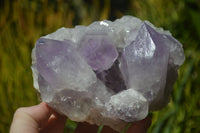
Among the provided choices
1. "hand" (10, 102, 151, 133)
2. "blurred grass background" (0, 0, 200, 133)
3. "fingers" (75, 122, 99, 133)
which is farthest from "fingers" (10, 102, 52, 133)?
"blurred grass background" (0, 0, 200, 133)

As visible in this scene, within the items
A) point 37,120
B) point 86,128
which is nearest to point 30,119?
point 37,120

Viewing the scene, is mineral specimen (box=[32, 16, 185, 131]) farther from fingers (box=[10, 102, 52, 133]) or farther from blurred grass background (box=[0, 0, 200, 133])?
blurred grass background (box=[0, 0, 200, 133])

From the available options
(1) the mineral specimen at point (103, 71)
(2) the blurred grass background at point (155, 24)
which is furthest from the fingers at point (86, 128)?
(2) the blurred grass background at point (155, 24)

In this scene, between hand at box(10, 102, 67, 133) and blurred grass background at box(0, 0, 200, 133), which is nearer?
hand at box(10, 102, 67, 133)

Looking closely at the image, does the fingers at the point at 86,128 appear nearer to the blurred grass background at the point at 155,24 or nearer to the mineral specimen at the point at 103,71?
the mineral specimen at the point at 103,71

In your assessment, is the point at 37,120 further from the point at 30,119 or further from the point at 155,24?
the point at 155,24

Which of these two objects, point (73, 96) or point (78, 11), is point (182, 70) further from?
point (78, 11)

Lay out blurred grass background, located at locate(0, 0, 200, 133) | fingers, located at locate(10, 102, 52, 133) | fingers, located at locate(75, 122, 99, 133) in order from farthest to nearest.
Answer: blurred grass background, located at locate(0, 0, 200, 133), fingers, located at locate(75, 122, 99, 133), fingers, located at locate(10, 102, 52, 133)
